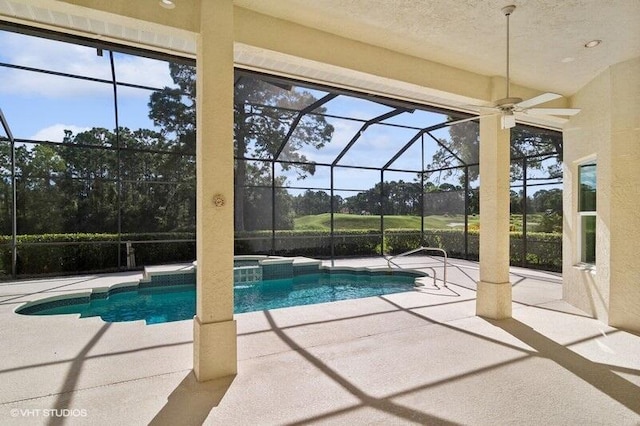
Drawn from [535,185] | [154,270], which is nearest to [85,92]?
[154,270]

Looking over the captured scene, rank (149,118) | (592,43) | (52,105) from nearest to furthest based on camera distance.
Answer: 1. (592,43)
2. (52,105)
3. (149,118)

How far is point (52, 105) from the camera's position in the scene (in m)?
8.30

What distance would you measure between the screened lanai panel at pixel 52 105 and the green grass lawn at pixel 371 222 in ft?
19.9

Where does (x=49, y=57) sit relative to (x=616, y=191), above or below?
above

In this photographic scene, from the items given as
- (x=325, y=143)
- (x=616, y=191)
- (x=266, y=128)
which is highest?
(x=266, y=128)

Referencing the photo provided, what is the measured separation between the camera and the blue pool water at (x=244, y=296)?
600cm

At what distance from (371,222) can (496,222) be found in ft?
24.7

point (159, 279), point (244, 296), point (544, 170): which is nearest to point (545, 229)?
point (544, 170)

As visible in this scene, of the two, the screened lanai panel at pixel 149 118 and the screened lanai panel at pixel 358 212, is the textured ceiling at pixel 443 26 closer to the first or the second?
the screened lanai panel at pixel 149 118

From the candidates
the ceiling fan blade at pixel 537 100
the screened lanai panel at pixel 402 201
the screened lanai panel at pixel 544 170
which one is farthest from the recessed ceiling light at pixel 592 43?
the screened lanai panel at pixel 402 201

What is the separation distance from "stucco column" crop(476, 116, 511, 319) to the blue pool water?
118 inches

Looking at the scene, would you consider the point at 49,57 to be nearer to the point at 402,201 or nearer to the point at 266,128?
the point at 266,128

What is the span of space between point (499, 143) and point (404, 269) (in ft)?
15.6

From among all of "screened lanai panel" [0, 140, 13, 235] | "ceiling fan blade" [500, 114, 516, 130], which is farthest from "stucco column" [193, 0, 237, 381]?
"screened lanai panel" [0, 140, 13, 235]
